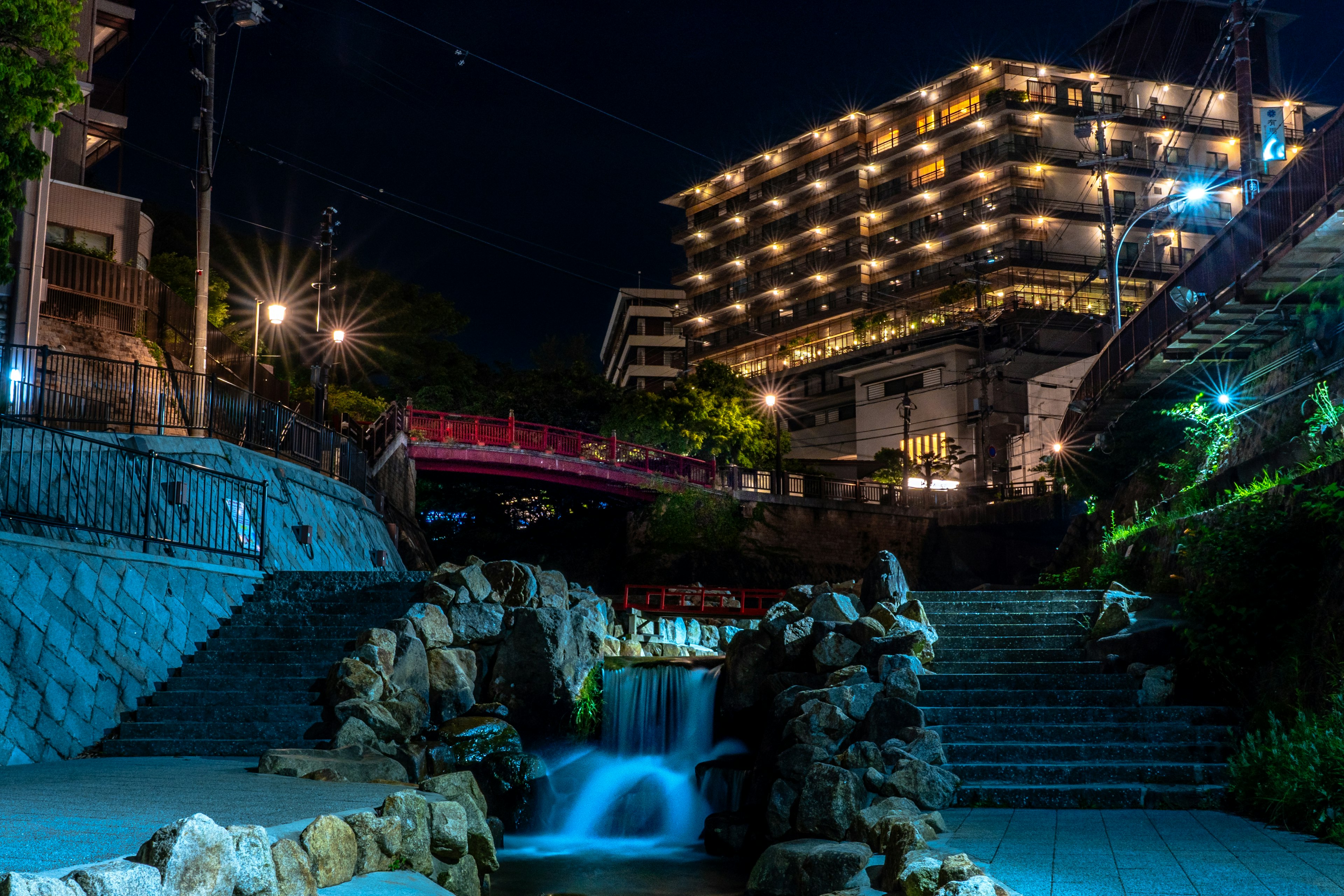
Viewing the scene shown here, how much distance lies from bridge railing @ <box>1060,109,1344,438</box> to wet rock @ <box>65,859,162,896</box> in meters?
14.7

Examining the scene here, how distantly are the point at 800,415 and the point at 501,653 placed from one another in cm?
5835

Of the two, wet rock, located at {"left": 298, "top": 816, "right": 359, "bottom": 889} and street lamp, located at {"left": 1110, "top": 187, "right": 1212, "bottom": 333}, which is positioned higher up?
street lamp, located at {"left": 1110, "top": 187, "right": 1212, "bottom": 333}

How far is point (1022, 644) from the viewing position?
46.8ft

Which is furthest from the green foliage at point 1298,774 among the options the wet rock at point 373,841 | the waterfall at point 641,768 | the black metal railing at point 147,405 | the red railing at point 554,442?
the red railing at point 554,442

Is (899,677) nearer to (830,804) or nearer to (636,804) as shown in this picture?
(830,804)

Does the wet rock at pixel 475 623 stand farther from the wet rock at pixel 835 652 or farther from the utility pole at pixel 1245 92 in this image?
the utility pole at pixel 1245 92

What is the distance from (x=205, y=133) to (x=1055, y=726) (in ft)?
63.7

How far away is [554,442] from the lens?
39.7 m

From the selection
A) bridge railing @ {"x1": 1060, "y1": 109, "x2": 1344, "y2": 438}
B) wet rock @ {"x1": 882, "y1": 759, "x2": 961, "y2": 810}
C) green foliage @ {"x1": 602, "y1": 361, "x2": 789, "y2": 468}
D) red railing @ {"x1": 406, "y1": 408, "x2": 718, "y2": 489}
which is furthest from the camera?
green foliage @ {"x1": 602, "y1": 361, "x2": 789, "y2": 468}

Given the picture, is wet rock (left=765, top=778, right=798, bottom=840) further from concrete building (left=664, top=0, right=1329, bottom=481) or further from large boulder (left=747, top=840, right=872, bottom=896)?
concrete building (left=664, top=0, right=1329, bottom=481)

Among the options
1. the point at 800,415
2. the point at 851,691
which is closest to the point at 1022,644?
the point at 851,691

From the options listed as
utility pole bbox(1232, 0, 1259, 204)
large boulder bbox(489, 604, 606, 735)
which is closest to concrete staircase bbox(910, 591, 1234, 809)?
large boulder bbox(489, 604, 606, 735)

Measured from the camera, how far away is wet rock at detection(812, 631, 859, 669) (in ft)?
41.9

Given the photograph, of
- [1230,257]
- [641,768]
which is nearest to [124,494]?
[641,768]
